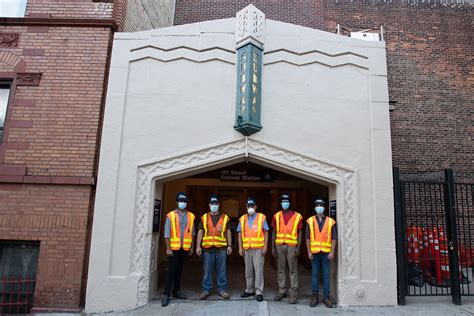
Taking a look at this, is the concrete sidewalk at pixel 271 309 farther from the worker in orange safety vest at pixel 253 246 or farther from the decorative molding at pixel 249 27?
the decorative molding at pixel 249 27

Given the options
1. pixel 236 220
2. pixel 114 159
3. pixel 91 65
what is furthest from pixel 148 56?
pixel 236 220

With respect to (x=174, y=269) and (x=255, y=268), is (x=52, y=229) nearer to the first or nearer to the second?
(x=174, y=269)

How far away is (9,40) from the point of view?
7168 mm

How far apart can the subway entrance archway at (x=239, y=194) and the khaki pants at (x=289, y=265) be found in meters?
1.73

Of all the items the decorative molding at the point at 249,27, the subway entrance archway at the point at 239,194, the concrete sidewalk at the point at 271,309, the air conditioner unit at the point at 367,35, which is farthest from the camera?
the air conditioner unit at the point at 367,35

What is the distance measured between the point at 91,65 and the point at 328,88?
15.9 ft

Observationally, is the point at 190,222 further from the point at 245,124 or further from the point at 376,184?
the point at 376,184

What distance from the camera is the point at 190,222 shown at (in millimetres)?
6637

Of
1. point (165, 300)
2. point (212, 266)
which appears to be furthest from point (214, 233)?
point (165, 300)

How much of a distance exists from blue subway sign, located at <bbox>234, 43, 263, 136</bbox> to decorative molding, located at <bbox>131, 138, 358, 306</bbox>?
35 cm

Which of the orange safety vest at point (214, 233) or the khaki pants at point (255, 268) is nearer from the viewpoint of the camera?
the khaki pants at point (255, 268)

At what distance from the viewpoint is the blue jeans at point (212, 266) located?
21.6ft

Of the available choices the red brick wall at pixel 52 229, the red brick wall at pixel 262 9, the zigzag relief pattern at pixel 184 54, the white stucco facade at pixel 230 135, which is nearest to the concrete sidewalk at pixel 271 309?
the white stucco facade at pixel 230 135

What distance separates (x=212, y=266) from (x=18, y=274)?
360 centimetres
